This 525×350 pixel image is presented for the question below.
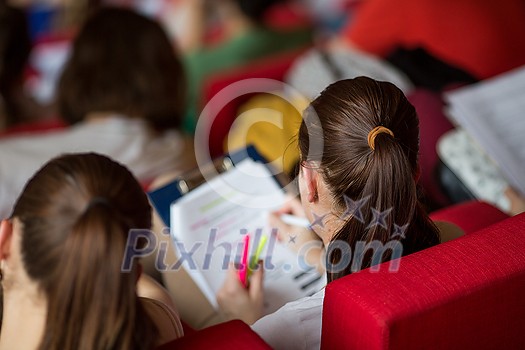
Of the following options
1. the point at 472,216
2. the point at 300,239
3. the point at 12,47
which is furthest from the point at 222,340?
the point at 12,47

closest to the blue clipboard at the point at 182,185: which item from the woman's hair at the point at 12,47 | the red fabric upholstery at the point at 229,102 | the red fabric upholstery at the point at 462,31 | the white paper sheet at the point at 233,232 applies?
the white paper sheet at the point at 233,232

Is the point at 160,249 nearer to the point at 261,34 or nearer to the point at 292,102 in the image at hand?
the point at 292,102

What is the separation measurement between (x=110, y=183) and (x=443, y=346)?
1.52 feet

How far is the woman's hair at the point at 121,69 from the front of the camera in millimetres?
1878

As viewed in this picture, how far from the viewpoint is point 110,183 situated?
949mm

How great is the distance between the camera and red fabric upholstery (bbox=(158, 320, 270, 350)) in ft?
3.16

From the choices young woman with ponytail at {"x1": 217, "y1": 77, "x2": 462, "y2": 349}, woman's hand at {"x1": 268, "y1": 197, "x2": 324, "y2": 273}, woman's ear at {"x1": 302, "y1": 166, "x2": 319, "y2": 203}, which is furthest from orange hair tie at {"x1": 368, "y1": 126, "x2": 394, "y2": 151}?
woman's hand at {"x1": 268, "y1": 197, "x2": 324, "y2": 273}

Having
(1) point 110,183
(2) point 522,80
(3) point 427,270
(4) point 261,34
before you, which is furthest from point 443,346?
(4) point 261,34

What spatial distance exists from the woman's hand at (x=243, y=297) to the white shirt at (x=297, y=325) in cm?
13

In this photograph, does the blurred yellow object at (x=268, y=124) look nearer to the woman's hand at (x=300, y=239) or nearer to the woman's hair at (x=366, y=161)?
the woman's hand at (x=300, y=239)

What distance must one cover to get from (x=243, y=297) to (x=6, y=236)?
0.42 meters

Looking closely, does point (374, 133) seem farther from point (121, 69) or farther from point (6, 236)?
point (121, 69)

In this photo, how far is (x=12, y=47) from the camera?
92.6 inches

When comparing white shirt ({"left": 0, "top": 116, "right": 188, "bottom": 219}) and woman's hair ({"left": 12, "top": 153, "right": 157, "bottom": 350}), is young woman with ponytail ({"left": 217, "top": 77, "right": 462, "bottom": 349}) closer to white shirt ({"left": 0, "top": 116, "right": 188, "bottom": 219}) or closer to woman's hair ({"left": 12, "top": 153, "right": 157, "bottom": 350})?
Result: woman's hair ({"left": 12, "top": 153, "right": 157, "bottom": 350})
